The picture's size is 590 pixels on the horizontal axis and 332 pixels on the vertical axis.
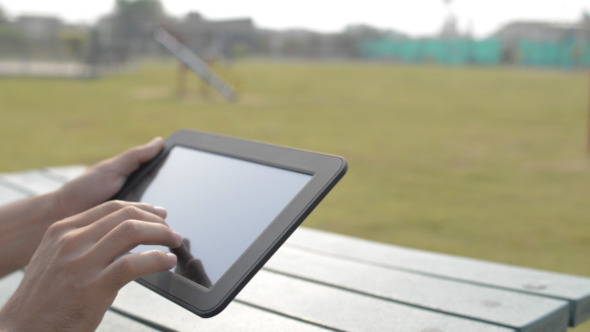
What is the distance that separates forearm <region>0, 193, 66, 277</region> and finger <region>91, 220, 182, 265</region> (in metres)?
0.49

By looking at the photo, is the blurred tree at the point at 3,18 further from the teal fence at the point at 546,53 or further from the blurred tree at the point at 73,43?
the teal fence at the point at 546,53

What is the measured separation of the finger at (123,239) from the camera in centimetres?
68

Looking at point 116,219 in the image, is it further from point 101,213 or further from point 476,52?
point 476,52

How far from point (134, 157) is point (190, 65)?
13056 mm

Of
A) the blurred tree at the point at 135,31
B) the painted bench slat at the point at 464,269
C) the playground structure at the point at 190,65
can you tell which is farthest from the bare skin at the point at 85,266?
the blurred tree at the point at 135,31

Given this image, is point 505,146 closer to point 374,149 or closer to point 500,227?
point 374,149

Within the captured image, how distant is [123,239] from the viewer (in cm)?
69

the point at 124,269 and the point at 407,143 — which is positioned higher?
the point at 124,269

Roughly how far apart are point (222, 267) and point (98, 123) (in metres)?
8.21

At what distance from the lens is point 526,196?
454 cm

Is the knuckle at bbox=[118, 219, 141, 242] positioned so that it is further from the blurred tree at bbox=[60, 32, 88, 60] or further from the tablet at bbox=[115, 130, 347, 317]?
the blurred tree at bbox=[60, 32, 88, 60]

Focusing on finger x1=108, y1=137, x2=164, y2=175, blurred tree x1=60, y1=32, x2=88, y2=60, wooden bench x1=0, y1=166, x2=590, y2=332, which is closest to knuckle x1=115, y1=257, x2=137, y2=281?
wooden bench x1=0, y1=166, x2=590, y2=332

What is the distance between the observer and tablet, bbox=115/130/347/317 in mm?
752

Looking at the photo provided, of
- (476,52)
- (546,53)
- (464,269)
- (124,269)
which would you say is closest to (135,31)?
(476,52)
